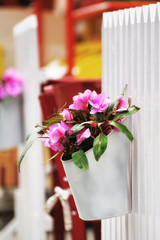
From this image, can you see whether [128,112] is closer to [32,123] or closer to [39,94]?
[39,94]

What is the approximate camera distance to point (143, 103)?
4.49ft

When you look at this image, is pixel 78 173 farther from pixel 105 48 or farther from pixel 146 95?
pixel 105 48

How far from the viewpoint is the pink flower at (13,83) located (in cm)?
298

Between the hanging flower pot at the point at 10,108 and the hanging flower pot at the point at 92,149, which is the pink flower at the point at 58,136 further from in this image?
the hanging flower pot at the point at 10,108

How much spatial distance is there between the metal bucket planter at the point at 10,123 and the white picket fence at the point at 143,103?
169 centimetres

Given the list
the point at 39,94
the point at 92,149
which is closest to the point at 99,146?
the point at 92,149

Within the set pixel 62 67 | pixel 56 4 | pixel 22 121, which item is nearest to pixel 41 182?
pixel 22 121

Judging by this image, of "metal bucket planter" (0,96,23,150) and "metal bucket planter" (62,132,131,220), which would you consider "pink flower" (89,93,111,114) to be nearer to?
"metal bucket planter" (62,132,131,220)

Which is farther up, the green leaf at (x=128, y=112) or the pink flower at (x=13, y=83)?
the green leaf at (x=128, y=112)

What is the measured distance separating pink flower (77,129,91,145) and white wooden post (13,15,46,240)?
5.02 feet

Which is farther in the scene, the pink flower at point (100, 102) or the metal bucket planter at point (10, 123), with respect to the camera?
the metal bucket planter at point (10, 123)

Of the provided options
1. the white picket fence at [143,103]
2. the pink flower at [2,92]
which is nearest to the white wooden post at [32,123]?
the pink flower at [2,92]

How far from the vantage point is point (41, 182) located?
9.29ft

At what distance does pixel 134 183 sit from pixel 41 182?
4.94ft
